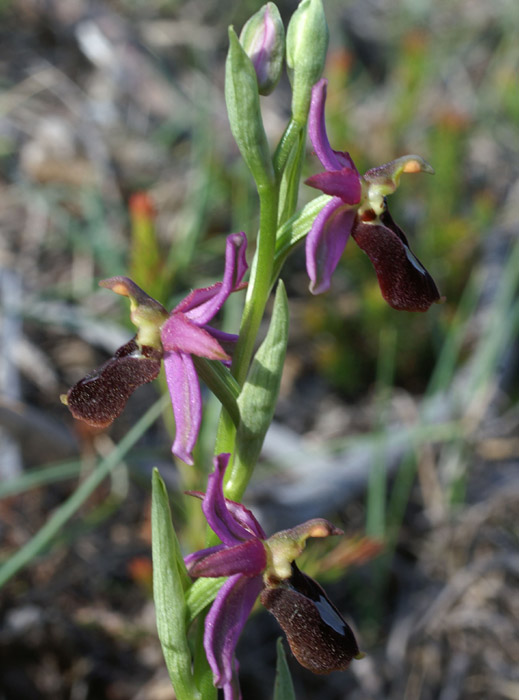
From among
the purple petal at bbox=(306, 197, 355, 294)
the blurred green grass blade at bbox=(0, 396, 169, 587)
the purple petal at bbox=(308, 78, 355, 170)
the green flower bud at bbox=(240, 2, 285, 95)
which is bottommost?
the blurred green grass blade at bbox=(0, 396, 169, 587)

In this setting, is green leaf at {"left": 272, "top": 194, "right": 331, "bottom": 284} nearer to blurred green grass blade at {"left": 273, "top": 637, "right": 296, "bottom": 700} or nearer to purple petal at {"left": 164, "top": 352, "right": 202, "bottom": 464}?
purple petal at {"left": 164, "top": 352, "right": 202, "bottom": 464}

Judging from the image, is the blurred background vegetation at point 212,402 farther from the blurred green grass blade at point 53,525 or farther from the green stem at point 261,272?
the green stem at point 261,272

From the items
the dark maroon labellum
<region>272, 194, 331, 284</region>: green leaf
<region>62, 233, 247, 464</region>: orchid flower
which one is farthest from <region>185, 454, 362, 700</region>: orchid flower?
<region>272, 194, 331, 284</region>: green leaf

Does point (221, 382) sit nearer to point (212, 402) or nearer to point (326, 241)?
point (326, 241)

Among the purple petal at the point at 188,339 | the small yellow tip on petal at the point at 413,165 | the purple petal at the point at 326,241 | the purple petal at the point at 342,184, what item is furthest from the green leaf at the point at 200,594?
the small yellow tip on petal at the point at 413,165

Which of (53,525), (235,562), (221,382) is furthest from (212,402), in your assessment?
(235,562)
